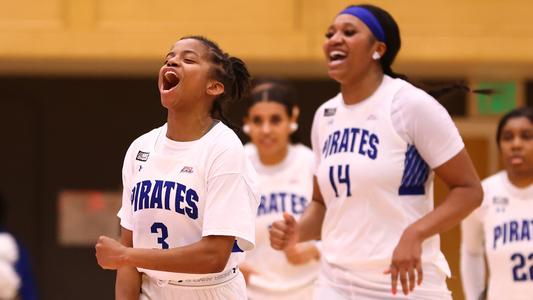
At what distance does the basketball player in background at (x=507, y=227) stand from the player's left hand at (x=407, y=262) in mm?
1630

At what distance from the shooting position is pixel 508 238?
505 cm

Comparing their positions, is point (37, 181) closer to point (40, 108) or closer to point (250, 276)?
point (40, 108)

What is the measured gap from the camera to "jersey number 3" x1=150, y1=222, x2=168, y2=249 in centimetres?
314

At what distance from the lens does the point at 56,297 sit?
8.30 metres

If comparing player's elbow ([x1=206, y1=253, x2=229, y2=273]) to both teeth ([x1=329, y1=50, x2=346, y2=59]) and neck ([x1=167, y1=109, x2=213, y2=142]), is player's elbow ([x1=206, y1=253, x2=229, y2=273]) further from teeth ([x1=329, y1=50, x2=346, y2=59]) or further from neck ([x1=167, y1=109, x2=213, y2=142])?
teeth ([x1=329, y1=50, x2=346, y2=59])

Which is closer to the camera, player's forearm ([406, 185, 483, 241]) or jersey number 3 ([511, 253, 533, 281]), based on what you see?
player's forearm ([406, 185, 483, 241])

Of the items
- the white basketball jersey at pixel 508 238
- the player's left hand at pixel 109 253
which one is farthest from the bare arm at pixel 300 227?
the white basketball jersey at pixel 508 238

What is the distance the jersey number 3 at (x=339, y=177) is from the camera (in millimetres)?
3721

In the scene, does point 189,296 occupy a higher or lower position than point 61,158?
lower

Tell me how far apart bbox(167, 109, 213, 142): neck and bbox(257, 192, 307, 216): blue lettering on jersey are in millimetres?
2107

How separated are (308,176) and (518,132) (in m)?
1.02

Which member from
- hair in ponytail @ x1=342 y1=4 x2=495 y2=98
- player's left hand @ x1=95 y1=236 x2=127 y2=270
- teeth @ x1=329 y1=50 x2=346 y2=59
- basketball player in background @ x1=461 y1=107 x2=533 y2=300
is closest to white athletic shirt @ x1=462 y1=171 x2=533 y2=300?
basketball player in background @ x1=461 y1=107 x2=533 y2=300

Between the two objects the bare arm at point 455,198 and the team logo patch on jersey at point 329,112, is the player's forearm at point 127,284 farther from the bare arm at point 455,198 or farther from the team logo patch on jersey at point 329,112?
the team logo patch on jersey at point 329,112

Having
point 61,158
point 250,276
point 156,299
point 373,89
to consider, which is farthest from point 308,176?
point 61,158
